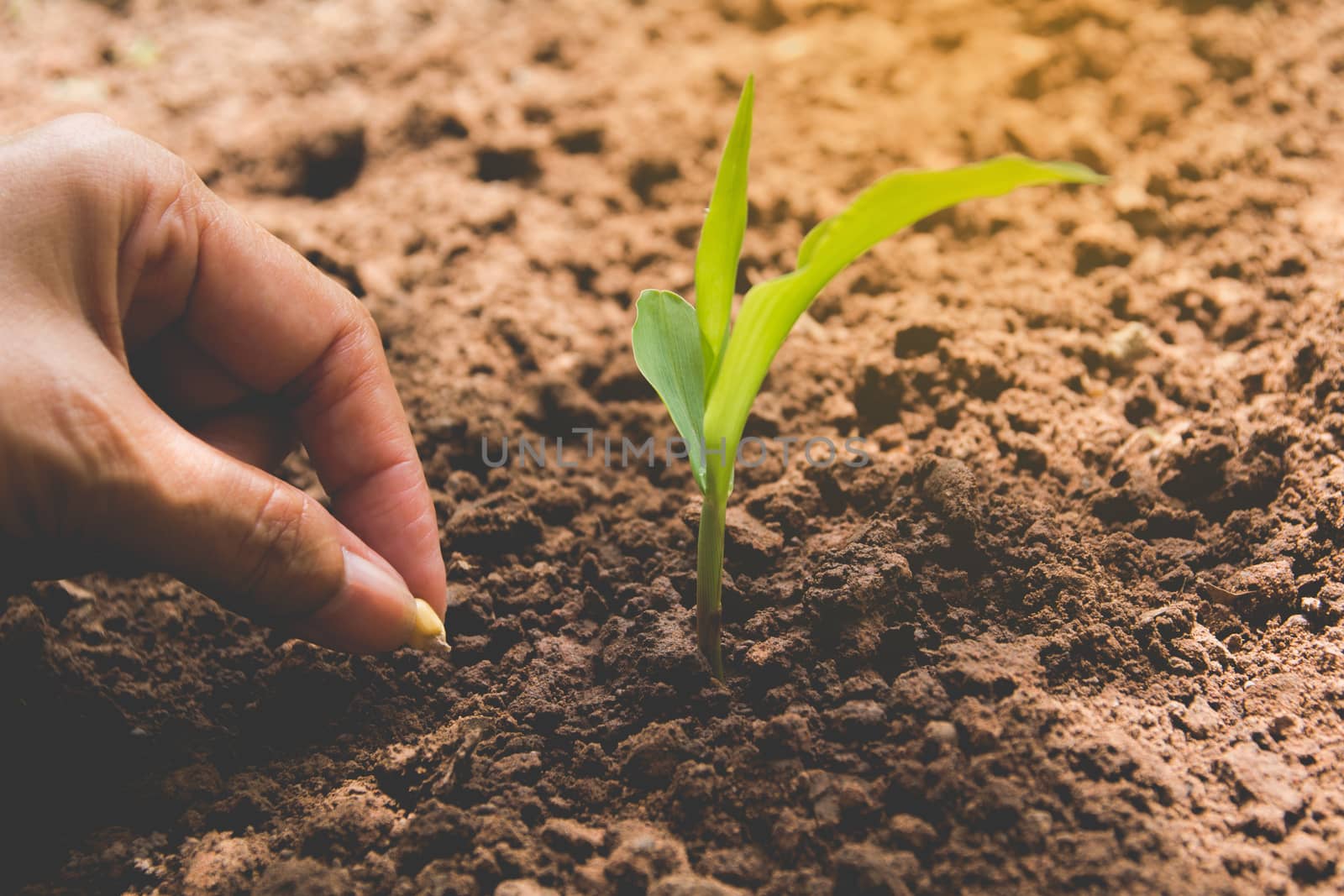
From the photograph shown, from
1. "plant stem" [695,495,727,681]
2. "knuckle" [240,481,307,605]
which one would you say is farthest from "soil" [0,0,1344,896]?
"knuckle" [240,481,307,605]

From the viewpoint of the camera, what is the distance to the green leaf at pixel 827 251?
33.4 inches

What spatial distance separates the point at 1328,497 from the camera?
1221mm

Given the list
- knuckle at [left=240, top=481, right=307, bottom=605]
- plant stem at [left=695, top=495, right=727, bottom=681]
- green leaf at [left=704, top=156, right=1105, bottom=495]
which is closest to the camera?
green leaf at [left=704, top=156, right=1105, bottom=495]

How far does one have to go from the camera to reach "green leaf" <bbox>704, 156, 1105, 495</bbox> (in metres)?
0.85

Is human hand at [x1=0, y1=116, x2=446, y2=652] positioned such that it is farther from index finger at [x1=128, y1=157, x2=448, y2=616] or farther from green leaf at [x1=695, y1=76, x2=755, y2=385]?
green leaf at [x1=695, y1=76, x2=755, y2=385]

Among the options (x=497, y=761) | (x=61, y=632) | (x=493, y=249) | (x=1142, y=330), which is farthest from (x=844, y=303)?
(x=61, y=632)

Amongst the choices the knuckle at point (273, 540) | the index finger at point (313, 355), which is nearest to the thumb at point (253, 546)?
the knuckle at point (273, 540)

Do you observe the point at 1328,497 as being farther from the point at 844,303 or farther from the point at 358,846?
the point at 358,846

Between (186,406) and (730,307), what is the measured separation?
2.69 feet

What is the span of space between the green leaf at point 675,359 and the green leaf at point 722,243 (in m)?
0.08

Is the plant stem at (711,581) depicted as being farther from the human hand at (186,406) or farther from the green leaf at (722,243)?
the human hand at (186,406)

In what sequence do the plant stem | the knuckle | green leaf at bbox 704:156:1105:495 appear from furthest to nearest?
1. the plant stem
2. the knuckle
3. green leaf at bbox 704:156:1105:495

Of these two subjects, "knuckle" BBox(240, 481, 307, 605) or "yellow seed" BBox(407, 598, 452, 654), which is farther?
"yellow seed" BBox(407, 598, 452, 654)

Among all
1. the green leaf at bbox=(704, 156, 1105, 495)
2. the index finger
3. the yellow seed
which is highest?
the green leaf at bbox=(704, 156, 1105, 495)
